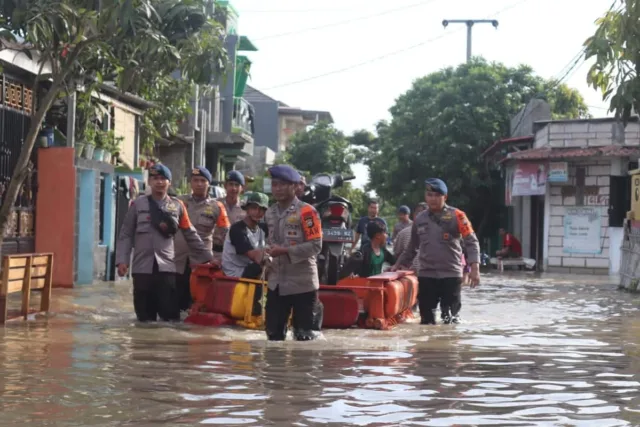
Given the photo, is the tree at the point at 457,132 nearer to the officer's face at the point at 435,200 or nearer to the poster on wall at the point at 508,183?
the poster on wall at the point at 508,183

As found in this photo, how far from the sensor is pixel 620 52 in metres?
11.3

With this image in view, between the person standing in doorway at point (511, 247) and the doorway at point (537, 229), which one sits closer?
the person standing in doorway at point (511, 247)

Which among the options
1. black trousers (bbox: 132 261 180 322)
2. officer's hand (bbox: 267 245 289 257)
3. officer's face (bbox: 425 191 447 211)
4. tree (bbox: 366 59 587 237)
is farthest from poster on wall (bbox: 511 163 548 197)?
officer's hand (bbox: 267 245 289 257)

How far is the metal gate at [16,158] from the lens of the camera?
57.9 ft

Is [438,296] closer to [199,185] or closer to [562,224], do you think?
[199,185]

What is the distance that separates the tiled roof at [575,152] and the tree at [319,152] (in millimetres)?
27402

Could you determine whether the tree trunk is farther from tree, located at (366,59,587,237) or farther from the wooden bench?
tree, located at (366,59,587,237)

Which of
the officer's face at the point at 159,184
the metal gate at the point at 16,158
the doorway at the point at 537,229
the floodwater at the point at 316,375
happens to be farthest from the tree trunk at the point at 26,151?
the doorway at the point at 537,229

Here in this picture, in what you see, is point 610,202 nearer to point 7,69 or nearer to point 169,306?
point 7,69

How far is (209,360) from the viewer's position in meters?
8.88

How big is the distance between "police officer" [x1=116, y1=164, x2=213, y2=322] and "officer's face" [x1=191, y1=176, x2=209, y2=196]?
79 cm

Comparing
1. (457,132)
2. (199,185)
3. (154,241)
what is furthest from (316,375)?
(457,132)

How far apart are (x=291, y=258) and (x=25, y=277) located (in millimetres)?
3668

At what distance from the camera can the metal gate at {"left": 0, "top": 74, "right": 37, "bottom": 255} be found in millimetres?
17641
